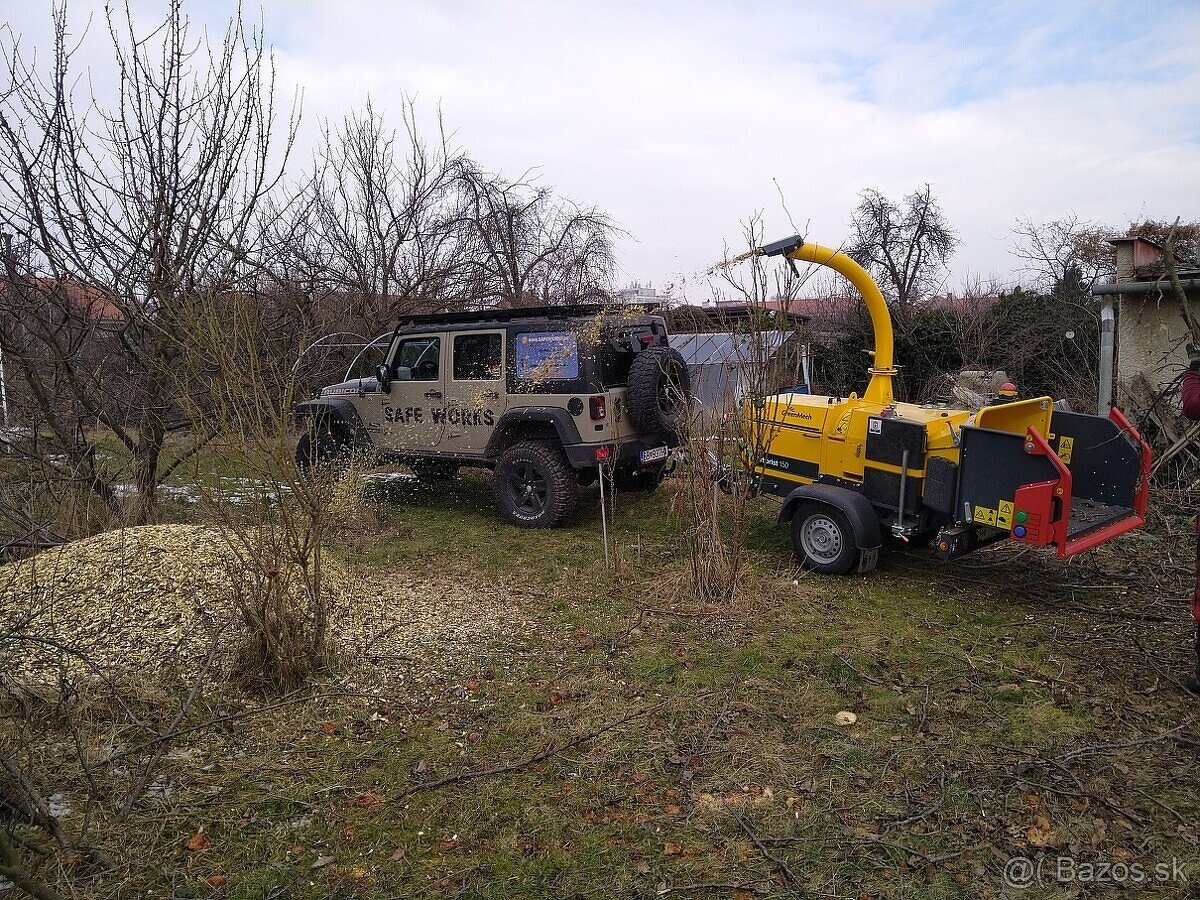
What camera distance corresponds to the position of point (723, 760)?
10.7ft

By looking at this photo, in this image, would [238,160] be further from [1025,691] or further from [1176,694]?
[1176,694]

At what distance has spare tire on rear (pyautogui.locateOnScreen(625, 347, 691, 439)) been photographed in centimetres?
684

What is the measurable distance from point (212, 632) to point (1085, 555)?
20.9ft

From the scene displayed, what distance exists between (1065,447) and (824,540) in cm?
176

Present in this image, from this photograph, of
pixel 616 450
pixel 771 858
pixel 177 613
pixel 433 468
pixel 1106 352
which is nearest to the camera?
pixel 771 858

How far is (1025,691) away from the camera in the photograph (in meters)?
3.82

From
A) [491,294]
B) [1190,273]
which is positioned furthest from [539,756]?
[491,294]

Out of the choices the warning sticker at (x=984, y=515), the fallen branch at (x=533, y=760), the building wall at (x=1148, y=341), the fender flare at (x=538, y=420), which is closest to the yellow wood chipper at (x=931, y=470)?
the warning sticker at (x=984, y=515)

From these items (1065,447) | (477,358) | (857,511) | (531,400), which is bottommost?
(857,511)

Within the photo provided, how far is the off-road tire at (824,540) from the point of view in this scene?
552cm

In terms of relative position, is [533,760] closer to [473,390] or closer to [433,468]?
[473,390]

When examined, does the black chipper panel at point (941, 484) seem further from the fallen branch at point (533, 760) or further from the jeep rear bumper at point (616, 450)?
the jeep rear bumper at point (616, 450)

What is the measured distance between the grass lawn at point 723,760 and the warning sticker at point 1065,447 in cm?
94

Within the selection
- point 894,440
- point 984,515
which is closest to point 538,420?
point 894,440
